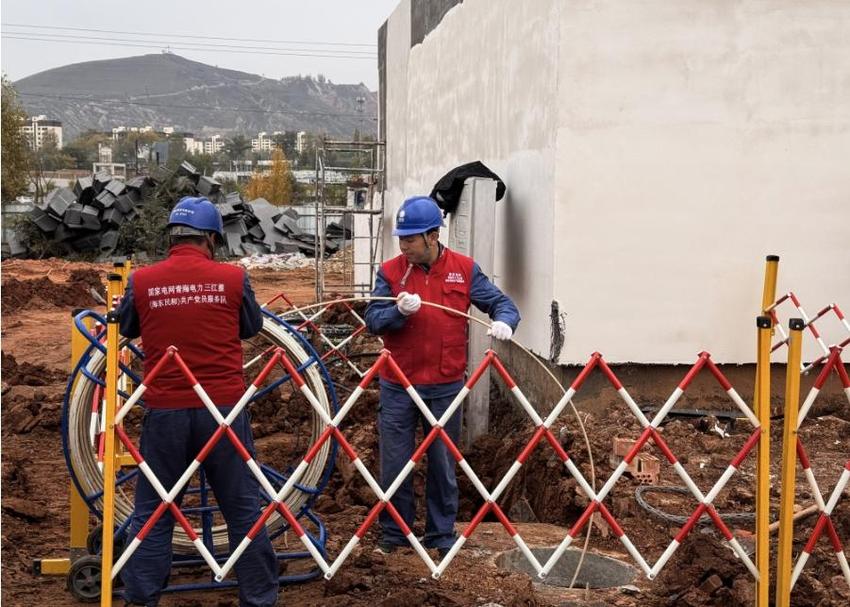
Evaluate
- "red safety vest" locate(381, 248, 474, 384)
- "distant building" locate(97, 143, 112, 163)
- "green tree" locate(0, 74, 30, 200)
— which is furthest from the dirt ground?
"distant building" locate(97, 143, 112, 163)

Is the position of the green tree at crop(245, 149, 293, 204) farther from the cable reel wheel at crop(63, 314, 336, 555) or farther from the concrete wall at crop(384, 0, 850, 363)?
the cable reel wheel at crop(63, 314, 336, 555)

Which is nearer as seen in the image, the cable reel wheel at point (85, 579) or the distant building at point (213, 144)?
the cable reel wheel at point (85, 579)

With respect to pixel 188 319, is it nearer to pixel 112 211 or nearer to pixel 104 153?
pixel 112 211

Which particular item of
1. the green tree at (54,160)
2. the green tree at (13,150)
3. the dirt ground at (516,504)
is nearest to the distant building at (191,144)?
the green tree at (54,160)

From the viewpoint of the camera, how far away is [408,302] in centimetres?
598

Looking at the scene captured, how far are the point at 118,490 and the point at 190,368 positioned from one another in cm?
149

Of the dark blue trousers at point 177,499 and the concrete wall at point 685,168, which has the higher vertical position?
the concrete wall at point 685,168

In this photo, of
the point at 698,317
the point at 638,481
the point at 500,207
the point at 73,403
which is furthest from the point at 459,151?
the point at 73,403

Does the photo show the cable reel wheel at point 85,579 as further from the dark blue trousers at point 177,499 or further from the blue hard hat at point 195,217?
the blue hard hat at point 195,217

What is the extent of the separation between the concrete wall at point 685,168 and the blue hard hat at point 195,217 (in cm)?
391

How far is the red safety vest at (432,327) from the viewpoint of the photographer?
20.6 feet

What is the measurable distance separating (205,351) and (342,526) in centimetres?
235

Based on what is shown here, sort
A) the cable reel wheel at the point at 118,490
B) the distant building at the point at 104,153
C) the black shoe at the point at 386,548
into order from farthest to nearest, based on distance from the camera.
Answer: the distant building at the point at 104,153, the black shoe at the point at 386,548, the cable reel wheel at the point at 118,490

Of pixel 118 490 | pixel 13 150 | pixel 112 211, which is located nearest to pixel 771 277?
pixel 118 490
